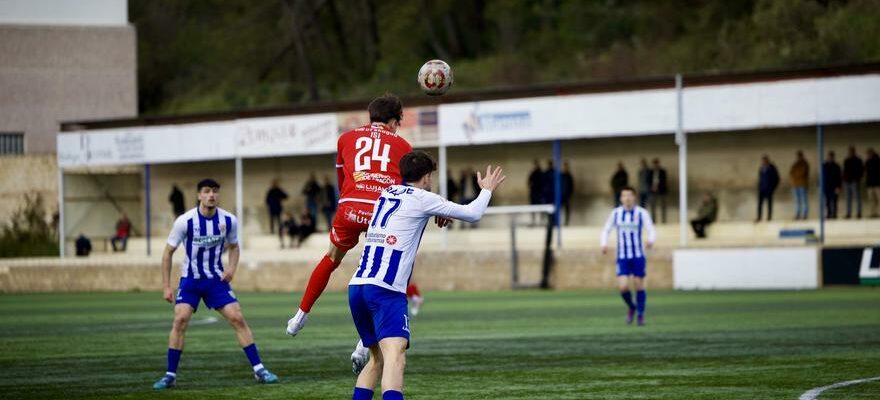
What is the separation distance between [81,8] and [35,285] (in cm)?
1709

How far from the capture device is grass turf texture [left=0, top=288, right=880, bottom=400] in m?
12.7


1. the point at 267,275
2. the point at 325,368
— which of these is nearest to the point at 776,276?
the point at 267,275

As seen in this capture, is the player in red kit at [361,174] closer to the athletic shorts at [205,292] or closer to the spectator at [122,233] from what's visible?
the athletic shorts at [205,292]

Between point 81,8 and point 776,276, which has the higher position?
point 81,8

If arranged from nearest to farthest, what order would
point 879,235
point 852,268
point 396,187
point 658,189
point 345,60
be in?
point 396,187, point 852,268, point 879,235, point 658,189, point 345,60

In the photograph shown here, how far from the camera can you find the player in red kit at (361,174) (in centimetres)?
1149

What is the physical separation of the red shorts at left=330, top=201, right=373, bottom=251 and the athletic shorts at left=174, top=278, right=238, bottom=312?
2.05 m

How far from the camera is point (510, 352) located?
16.5 m

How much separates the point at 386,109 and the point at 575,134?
26878 mm

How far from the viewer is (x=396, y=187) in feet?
31.0

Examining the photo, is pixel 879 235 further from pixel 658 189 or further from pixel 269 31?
pixel 269 31

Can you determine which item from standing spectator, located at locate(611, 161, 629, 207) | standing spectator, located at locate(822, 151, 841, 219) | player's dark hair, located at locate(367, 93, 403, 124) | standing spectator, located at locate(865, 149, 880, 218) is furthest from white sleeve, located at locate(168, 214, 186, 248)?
standing spectator, located at locate(611, 161, 629, 207)

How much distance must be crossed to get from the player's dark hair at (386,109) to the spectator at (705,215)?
1075 inches

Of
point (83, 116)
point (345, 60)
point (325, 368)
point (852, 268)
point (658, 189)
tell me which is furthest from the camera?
point (345, 60)
